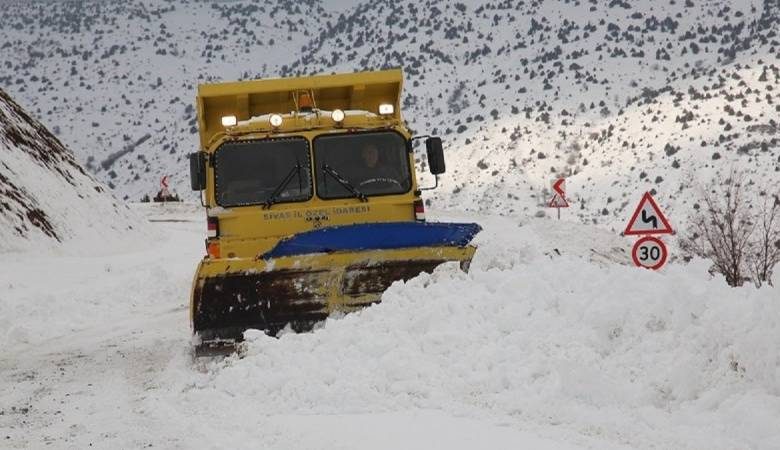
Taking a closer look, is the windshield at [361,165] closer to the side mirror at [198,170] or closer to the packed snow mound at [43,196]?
the side mirror at [198,170]

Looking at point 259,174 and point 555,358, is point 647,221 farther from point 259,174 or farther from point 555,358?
point 555,358

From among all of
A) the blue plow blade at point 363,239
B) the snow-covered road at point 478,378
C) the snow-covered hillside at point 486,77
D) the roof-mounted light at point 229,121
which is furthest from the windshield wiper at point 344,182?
the snow-covered hillside at point 486,77

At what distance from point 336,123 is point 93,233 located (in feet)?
37.6

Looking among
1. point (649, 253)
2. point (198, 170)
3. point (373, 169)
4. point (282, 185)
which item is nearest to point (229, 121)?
point (198, 170)

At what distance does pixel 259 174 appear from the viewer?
30.1ft

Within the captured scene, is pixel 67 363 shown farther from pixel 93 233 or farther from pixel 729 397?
pixel 93 233

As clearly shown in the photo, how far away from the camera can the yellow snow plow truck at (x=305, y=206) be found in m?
7.57

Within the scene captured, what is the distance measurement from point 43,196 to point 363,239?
42.6 feet

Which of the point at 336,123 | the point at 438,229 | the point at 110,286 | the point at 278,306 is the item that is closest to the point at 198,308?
the point at 278,306

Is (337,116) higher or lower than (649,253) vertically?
higher

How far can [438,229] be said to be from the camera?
7.87m

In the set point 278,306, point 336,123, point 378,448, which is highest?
point 336,123

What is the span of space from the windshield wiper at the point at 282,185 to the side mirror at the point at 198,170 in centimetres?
68

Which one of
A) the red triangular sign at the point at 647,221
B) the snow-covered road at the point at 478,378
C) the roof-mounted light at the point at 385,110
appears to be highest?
the roof-mounted light at the point at 385,110
